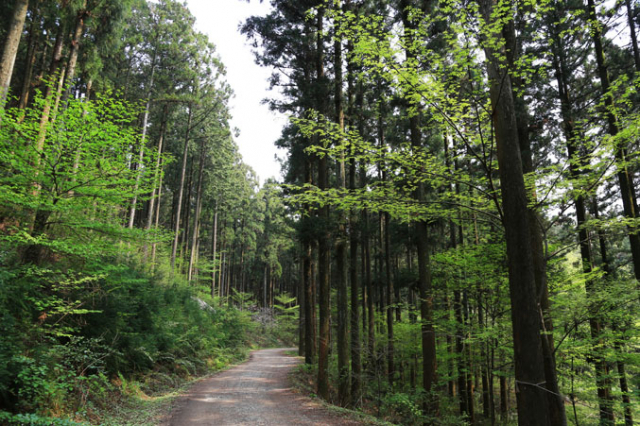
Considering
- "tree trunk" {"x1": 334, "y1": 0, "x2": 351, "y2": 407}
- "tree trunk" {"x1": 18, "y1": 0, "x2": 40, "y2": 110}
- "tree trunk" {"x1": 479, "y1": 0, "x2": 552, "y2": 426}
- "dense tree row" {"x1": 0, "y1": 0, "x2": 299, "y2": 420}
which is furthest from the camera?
"tree trunk" {"x1": 18, "y1": 0, "x2": 40, "y2": 110}

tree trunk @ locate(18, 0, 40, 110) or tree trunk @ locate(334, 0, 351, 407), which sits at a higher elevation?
tree trunk @ locate(18, 0, 40, 110)

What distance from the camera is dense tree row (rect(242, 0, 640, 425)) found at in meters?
4.29

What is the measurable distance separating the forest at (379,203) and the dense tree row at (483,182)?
0.19 feet

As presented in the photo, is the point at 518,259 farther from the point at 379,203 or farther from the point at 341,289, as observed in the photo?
the point at 341,289

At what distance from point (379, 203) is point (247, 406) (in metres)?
6.71

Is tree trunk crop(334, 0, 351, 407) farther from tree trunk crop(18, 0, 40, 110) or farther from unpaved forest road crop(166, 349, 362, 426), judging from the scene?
tree trunk crop(18, 0, 40, 110)

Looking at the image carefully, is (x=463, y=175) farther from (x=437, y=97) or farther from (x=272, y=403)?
(x=272, y=403)

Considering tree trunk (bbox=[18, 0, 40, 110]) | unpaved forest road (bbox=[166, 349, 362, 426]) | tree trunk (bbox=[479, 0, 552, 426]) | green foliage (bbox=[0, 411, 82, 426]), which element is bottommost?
unpaved forest road (bbox=[166, 349, 362, 426])

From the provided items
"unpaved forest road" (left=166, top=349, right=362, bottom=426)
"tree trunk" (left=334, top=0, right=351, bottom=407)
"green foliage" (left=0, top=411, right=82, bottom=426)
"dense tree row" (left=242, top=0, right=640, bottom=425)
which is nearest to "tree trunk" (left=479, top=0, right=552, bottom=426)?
"dense tree row" (left=242, top=0, right=640, bottom=425)

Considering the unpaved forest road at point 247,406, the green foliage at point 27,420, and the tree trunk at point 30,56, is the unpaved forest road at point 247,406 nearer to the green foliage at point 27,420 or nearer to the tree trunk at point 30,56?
the green foliage at point 27,420

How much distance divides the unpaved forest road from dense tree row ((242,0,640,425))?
1339 millimetres

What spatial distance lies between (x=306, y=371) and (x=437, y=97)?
13.4 meters

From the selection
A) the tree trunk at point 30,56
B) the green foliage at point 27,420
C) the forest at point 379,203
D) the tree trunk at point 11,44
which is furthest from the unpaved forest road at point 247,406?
the tree trunk at point 30,56

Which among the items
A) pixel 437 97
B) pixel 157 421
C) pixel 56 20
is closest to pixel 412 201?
pixel 437 97
